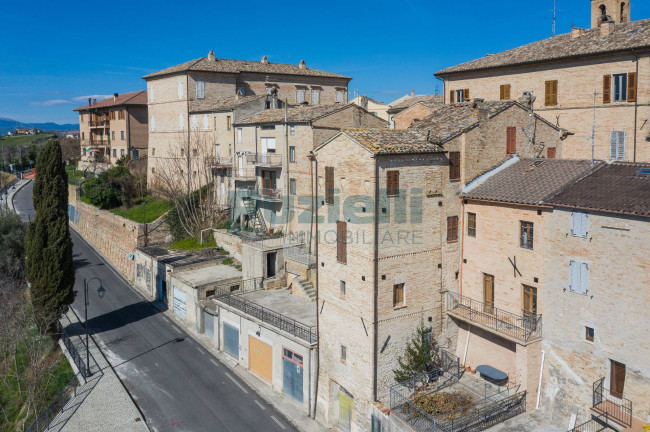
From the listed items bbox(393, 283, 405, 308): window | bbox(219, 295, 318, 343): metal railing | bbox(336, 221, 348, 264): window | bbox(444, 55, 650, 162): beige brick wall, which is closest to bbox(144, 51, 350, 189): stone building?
bbox(219, 295, 318, 343): metal railing

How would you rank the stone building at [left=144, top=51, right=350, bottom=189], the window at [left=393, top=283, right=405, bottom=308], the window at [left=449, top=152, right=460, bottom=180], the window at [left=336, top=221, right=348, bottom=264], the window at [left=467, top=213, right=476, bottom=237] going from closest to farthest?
the window at [left=393, top=283, right=405, bottom=308]
the window at [left=336, top=221, right=348, bottom=264]
the window at [left=449, top=152, right=460, bottom=180]
the window at [left=467, top=213, right=476, bottom=237]
the stone building at [left=144, top=51, right=350, bottom=189]

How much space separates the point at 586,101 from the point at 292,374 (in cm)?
2102

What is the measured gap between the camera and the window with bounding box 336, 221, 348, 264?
20.9m

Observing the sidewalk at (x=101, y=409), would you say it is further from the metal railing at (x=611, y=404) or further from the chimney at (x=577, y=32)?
the chimney at (x=577, y=32)

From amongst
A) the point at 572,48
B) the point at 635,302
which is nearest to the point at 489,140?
the point at 635,302

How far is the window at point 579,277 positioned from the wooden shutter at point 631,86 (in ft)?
44.6

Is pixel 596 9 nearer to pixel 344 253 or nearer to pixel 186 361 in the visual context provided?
pixel 344 253

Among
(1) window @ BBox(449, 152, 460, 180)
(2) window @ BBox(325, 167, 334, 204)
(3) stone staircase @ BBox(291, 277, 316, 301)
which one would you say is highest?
(1) window @ BBox(449, 152, 460, 180)

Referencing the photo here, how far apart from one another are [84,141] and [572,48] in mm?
66216

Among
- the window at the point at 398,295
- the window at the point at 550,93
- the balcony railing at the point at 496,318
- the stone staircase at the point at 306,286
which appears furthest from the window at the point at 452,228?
the window at the point at 550,93

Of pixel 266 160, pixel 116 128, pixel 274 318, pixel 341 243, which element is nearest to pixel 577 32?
pixel 266 160

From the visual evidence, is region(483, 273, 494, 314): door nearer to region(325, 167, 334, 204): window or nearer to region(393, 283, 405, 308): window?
region(393, 283, 405, 308): window

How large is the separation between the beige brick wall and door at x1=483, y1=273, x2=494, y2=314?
1189cm

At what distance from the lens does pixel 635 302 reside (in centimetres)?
1598
